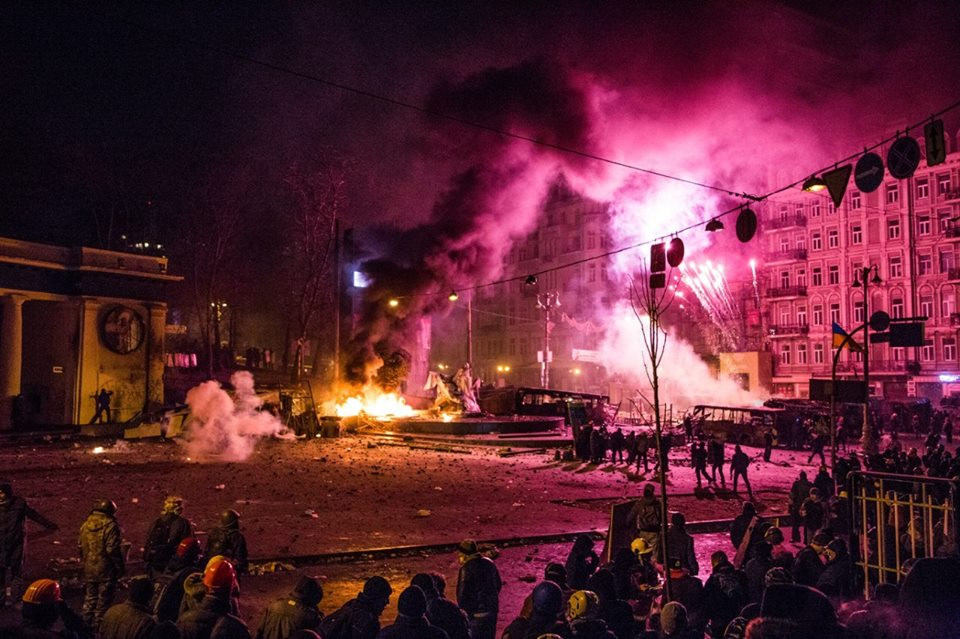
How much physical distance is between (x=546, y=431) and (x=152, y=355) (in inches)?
787

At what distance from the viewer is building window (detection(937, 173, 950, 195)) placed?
1890 inches

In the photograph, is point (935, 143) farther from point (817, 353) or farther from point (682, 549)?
point (817, 353)

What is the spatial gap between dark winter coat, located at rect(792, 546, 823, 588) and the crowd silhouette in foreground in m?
0.02

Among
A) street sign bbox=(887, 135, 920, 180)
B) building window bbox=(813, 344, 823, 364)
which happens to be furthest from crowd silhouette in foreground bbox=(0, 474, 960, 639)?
building window bbox=(813, 344, 823, 364)

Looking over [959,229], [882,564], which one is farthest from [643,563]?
[959,229]

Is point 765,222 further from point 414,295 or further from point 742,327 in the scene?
point 414,295

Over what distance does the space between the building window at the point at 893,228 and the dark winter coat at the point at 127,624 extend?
56.3m

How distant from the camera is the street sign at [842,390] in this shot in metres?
15.3

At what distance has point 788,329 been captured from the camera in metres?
55.3

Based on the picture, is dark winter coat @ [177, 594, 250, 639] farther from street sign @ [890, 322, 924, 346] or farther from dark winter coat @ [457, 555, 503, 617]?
street sign @ [890, 322, 924, 346]

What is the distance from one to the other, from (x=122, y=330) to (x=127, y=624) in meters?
31.7

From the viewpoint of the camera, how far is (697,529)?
551 inches

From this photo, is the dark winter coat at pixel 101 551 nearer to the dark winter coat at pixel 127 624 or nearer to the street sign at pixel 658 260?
the dark winter coat at pixel 127 624

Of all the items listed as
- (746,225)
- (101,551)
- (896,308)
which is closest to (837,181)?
(746,225)
